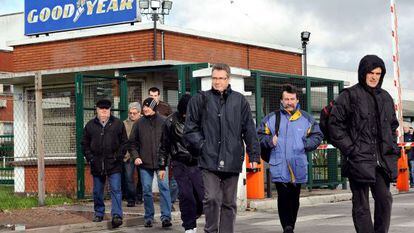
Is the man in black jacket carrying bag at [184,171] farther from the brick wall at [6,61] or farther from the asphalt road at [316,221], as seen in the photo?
the brick wall at [6,61]

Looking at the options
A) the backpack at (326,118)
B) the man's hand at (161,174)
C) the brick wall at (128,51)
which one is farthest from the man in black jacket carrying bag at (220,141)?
the brick wall at (128,51)

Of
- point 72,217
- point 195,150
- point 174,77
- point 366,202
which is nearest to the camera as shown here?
point 366,202

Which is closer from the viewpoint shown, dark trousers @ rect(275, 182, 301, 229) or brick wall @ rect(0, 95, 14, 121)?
dark trousers @ rect(275, 182, 301, 229)

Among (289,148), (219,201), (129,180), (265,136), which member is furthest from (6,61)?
(219,201)

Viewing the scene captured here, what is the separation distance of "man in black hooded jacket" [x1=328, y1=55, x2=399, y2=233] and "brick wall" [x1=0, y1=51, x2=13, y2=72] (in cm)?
2907

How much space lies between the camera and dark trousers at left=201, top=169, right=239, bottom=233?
733cm

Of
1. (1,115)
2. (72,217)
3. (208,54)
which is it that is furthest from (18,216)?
(1,115)

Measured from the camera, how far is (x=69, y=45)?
1697 centimetres

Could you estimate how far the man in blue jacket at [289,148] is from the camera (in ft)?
27.8

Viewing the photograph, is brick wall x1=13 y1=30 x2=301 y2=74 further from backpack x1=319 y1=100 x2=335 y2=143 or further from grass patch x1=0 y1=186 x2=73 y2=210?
backpack x1=319 y1=100 x2=335 y2=143

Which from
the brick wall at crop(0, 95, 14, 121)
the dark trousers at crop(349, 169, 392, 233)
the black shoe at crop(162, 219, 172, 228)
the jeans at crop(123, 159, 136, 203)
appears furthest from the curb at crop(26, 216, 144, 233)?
the brick wall at crop(0, 95, 14, 121)

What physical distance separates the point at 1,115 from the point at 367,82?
117 ft

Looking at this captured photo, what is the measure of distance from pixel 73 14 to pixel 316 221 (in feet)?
29.7

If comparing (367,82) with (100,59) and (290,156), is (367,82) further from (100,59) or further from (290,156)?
(100,59)
